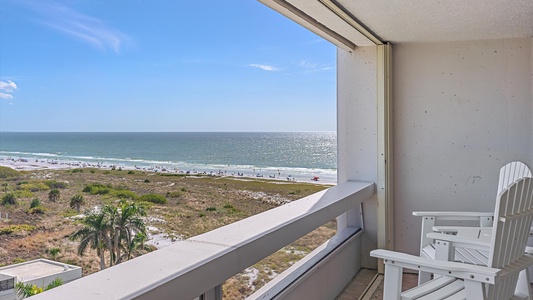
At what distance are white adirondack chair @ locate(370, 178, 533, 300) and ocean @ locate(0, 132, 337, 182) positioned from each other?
12.1 metres

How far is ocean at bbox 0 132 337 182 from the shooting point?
1480 centimetres

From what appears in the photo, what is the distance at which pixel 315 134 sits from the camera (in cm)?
1958

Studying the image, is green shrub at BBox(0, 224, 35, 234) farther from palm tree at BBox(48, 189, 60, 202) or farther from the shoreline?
the shoreline

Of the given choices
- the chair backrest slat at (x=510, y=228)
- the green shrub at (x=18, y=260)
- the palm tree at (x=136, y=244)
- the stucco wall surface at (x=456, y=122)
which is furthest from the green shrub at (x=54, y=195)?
the chair backrest slat at (x=510, y=228)

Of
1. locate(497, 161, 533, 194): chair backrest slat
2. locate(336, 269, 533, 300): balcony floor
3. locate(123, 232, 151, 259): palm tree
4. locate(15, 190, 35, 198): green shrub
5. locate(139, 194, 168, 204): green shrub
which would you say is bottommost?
locate(336, 269, 533, 300): balcony floor

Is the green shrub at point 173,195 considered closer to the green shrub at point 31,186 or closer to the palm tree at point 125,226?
the palm tree at point 125,226

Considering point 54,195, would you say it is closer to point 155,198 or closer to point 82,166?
point 155,198

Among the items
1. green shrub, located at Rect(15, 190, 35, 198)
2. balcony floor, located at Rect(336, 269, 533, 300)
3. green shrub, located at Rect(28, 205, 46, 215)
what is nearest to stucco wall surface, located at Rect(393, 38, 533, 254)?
balcony floor, located at Rect(336, 269, 533, 300)

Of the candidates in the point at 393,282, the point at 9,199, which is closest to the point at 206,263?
the point at 393,282

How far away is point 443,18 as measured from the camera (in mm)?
2375

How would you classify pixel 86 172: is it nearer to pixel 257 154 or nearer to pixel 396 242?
pixel 396 242

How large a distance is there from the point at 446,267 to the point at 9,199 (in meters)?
3.47

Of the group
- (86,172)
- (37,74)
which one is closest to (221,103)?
(37,74)

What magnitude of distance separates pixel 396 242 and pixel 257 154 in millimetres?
15606
